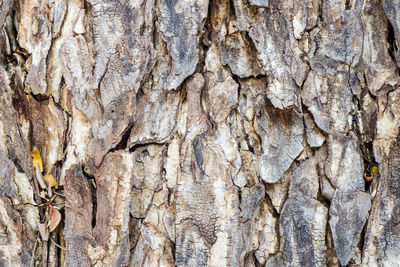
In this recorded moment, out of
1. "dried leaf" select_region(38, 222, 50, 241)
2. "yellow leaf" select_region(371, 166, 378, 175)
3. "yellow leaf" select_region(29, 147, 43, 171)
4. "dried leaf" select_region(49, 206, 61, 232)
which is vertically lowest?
"dried leaf" select_region(38, 222, 50, 241)

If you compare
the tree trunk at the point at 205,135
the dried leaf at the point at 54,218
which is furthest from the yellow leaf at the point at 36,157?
the dried leaf at the point at 54,218

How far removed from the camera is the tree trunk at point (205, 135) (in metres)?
1.09

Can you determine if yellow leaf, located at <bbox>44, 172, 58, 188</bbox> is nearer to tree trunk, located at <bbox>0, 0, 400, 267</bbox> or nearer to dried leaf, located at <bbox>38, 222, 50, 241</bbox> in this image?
tree trunk, located at <bbox>0, 0, 400, 267</bbox>

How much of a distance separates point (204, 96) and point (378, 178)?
0.50 m

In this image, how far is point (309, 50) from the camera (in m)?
1.14

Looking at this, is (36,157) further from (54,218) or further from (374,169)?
(374,169)

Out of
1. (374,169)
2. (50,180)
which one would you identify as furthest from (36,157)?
(374,169)

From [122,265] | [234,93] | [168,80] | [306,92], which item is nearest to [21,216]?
[122,265]

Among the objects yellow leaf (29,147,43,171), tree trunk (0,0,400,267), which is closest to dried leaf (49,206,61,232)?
tree trunk (0,0,400,267)

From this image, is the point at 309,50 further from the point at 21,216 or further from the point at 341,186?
the point at 21,216

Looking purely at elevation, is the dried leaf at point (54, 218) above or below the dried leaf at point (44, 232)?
above

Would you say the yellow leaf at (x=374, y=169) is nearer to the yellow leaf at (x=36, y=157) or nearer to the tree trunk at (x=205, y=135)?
the tree trunk at (x=205, y=135)

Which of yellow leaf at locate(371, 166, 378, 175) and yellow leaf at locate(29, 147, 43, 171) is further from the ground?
yellow leaf at locate(29, 147, 43, 171)

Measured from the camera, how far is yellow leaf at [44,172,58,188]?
3.74 feet
